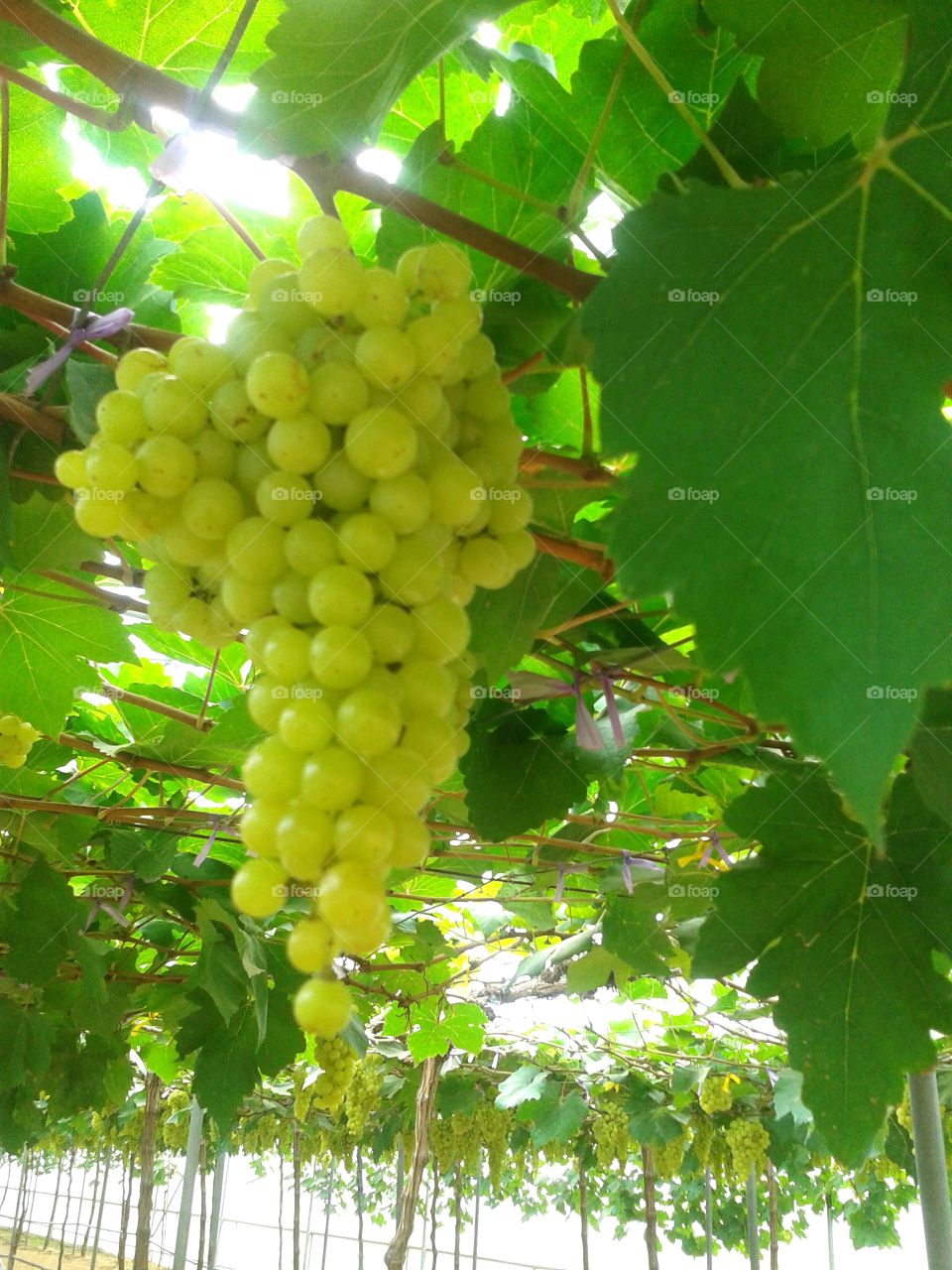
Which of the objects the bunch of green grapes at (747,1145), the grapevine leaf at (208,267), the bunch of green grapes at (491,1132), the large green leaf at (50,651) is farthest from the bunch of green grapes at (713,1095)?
the grapevine leaf at (208,267)

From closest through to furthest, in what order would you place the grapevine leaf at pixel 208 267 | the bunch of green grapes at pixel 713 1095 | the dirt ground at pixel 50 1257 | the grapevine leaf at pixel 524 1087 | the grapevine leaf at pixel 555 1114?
the grapevine leaf at pixel 208 267 → the bunch of green grapes at pixel 713 1095 → the grapevine leaf at pixel 524 1087 → the grapevine leaf at pixel 555 1114 → the dirt ground at pixel 50 1257

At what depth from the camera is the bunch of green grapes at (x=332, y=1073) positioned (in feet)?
15.2

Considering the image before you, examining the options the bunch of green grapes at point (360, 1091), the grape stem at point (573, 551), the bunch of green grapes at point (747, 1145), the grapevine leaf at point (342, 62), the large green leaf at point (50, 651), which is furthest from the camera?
the bunch of green grapes at point (747, 1145)

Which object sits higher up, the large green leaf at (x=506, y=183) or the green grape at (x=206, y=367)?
the large green leaf at (x=506, y=183)

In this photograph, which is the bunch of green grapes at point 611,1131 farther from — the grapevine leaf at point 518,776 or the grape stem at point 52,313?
the grape stem at point 52,313

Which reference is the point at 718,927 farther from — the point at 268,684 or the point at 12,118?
the point at 12,118

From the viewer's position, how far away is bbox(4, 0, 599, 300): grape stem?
0.76m

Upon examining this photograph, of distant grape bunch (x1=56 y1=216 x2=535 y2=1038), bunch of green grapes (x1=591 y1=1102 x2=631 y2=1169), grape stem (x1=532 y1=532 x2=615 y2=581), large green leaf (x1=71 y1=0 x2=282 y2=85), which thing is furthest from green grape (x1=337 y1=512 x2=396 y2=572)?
bunch of green grapes (x1=591 y1=1102 x2=631 y2=1169)

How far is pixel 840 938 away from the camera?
1.42 metres

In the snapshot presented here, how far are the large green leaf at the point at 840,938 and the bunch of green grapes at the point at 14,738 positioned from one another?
A: 124cm

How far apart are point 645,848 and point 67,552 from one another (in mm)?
1926

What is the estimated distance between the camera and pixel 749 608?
64cm

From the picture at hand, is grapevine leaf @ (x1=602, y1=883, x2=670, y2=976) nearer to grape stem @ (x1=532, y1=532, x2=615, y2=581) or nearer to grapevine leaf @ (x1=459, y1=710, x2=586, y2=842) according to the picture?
grapevine leaf @ (x1=459, y1=710, x2=586, y2=842)

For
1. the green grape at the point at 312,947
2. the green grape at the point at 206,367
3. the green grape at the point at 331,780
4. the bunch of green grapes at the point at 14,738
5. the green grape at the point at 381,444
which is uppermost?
the bunch of green grapes at the point at 14,738
